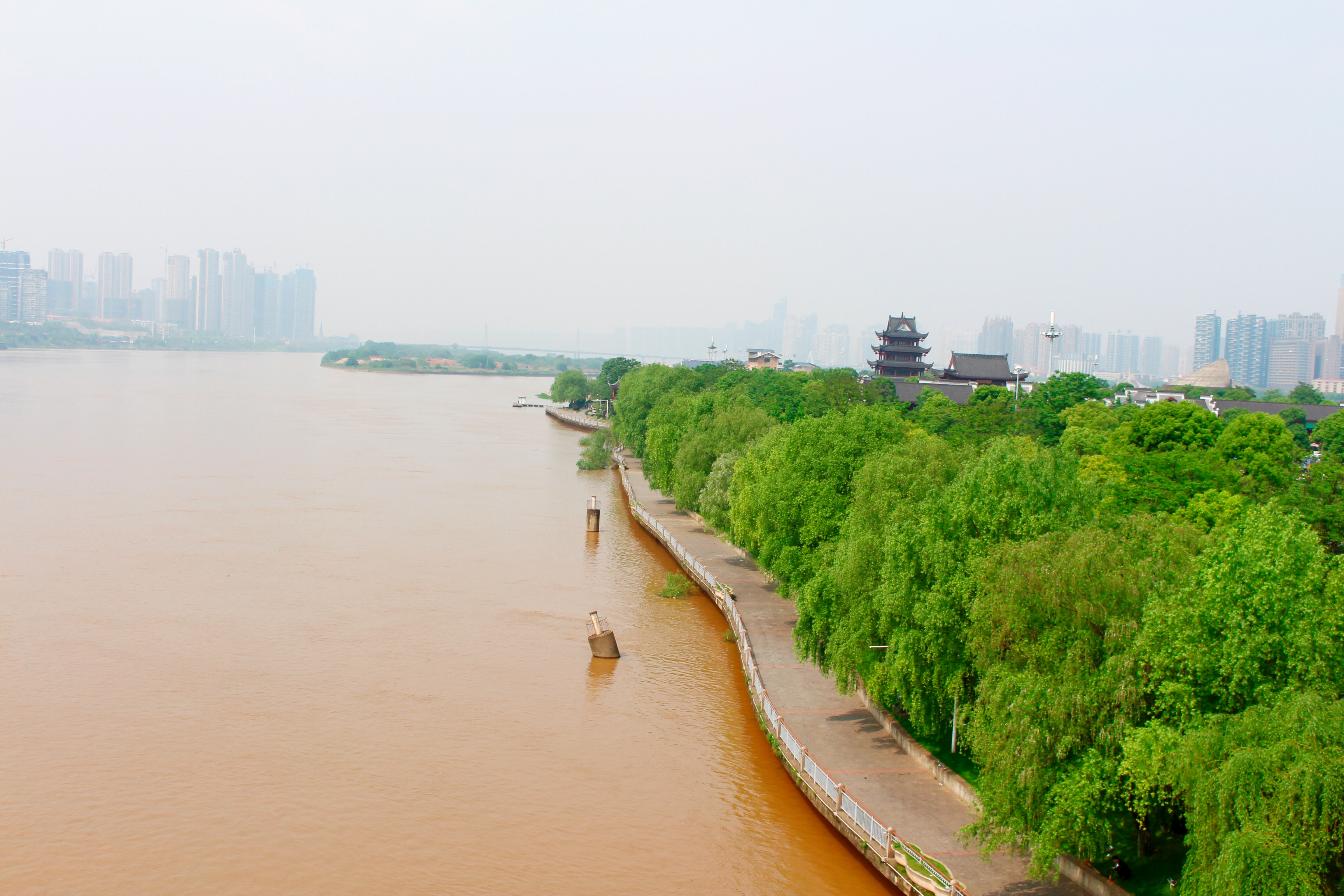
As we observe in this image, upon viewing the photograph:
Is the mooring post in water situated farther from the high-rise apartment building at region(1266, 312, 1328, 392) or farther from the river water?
the high-rise apartment building at region(1266, 312, 1328, 392)

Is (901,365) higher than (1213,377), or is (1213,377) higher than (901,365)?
(1213,377)

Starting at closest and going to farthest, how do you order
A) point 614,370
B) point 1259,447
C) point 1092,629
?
point 1092,629
point 1259,447
point 614,370

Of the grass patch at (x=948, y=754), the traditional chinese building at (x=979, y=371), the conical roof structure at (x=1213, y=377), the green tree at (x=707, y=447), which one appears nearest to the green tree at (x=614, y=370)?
the traditional chinese building at (x=979, y=371)

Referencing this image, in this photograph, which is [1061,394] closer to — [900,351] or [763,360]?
[900,351]

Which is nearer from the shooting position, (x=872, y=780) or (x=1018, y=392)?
(x=872, y=780)

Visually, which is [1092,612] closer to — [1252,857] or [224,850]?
[1252,857]

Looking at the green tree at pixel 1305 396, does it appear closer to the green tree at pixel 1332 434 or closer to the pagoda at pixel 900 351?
the pagoda at pixel 900 351

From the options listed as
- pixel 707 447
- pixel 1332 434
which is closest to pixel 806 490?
pixel 707 447
